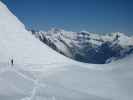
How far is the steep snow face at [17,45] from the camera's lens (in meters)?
60.7

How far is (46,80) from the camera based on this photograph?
Answer: 137 feet

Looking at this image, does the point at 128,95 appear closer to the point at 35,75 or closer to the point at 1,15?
the point at 35,75

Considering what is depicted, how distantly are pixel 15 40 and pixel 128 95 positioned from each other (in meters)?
42.5

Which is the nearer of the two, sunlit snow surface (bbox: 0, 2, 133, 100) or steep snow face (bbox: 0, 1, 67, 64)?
sunlit snow surface (bbox: 0, 2, 133, 100)

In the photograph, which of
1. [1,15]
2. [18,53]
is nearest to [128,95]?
[18,53]

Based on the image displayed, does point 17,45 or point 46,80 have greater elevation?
point 17,45

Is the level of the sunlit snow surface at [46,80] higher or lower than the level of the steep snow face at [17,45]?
lower

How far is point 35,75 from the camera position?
4569cm

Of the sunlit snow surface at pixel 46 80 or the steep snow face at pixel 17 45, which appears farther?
the steep snow face at pixel 17 45

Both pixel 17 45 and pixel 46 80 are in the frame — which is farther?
pixel 17 45

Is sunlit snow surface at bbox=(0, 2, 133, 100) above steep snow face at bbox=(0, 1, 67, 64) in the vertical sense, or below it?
below

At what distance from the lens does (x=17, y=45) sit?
66.6 metres

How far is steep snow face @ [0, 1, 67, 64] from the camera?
60688 millimetres

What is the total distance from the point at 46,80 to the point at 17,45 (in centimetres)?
2720
